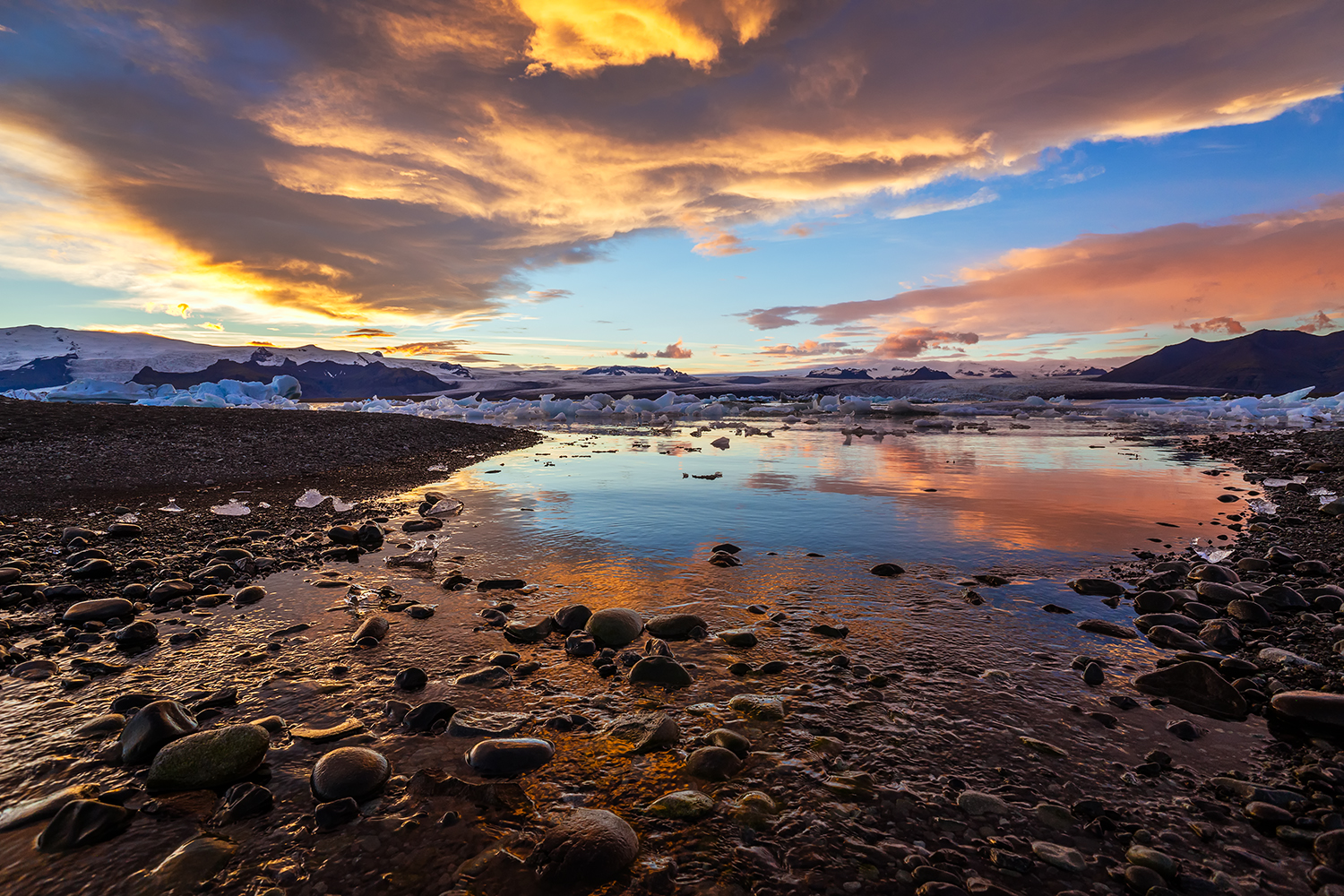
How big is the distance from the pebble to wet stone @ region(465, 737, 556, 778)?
1.21 m

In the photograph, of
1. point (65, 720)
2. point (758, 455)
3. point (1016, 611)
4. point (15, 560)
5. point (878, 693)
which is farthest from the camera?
point (758, 455)

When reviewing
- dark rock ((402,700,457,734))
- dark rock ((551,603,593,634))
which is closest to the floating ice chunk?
dark rock ((551,603,593,634))

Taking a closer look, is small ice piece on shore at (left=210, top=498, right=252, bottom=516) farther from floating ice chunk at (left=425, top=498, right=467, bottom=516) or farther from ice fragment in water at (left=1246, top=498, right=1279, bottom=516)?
ice fragment in water at (left=1246, top=498, right=1279, bottom=516)

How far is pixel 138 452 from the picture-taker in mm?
15117

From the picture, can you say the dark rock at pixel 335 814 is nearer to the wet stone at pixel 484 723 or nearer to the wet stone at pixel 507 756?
the wet stone at pixel 507 756

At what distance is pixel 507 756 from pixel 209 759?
1654mm

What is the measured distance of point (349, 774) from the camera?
10.1 ft

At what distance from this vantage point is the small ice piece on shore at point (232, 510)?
31.8 ft

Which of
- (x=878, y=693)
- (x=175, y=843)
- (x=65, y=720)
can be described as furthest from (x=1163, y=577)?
(x=65, y=720)

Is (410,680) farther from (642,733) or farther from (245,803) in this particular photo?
(642,733)

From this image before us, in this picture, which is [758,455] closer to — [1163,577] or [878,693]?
[1163,577]

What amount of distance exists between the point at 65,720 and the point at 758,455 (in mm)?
19039

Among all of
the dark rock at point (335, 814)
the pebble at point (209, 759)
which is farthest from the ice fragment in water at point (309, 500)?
the dark rock at point (335, 814)

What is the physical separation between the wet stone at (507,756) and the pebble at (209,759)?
121 centimetres
